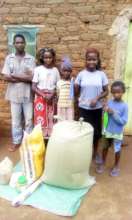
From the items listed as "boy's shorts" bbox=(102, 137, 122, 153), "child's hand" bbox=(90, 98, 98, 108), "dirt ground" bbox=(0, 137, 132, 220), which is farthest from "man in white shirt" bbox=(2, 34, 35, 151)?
"dirt ground" bbox=(0, 137, 132, 220)

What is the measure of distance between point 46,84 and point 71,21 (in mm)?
1088

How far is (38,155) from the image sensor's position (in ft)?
11.4

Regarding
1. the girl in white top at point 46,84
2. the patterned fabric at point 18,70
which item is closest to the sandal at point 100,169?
the girl in white top at point 46,84

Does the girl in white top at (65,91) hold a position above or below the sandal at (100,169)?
above

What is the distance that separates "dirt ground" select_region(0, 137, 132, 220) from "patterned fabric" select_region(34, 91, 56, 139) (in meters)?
0.90

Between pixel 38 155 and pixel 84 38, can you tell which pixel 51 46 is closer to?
pixel 84 38

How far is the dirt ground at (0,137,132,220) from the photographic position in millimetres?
2996

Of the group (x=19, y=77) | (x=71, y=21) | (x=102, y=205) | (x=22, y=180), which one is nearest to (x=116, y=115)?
(x=102, y=205)

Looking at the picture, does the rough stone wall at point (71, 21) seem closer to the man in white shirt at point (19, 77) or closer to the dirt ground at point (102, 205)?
the man in white shirt at point (19, 77)

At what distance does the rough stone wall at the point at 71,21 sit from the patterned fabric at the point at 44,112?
82cm

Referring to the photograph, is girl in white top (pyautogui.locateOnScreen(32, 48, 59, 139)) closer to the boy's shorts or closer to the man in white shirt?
the man in white shirt

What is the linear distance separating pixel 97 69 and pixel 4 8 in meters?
1.84

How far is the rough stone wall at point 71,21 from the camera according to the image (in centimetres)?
426

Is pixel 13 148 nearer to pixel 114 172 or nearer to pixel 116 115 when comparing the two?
pixel 114 172
